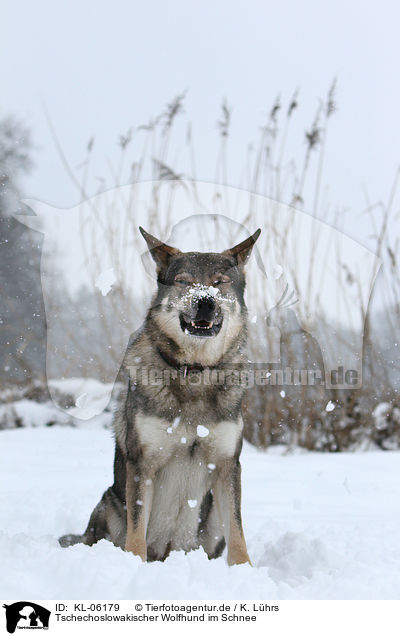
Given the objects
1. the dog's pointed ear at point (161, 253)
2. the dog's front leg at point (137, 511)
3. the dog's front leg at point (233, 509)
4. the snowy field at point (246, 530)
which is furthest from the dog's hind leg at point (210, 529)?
the dog's pointed ear at point (161, 253)

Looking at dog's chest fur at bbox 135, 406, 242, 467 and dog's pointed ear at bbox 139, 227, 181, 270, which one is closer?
dog's chest fur at bbox 135, 406, 242, 467

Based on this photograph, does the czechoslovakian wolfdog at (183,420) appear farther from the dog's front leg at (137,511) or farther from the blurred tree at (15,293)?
the blurred tree at (15,293)

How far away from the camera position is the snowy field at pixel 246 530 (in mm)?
2520

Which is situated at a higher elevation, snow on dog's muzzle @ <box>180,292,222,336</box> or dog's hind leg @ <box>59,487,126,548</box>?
snow on dog's muzzle @ <box>180,292,222,336</box>

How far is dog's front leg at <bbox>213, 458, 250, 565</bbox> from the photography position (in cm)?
316

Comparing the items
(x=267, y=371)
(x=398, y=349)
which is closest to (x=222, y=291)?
(x=267, y=371)

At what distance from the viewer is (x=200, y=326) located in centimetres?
321

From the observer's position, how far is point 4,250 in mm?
7961

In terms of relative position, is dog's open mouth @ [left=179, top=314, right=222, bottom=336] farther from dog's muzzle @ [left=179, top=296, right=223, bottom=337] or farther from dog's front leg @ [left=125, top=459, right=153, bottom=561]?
dog's front leg @ [left=125, top=459, right=153, bottom=561]

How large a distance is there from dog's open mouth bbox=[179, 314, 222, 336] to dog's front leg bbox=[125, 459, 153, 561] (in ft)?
2.51

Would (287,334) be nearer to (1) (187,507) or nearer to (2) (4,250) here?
(1) (187,507)
